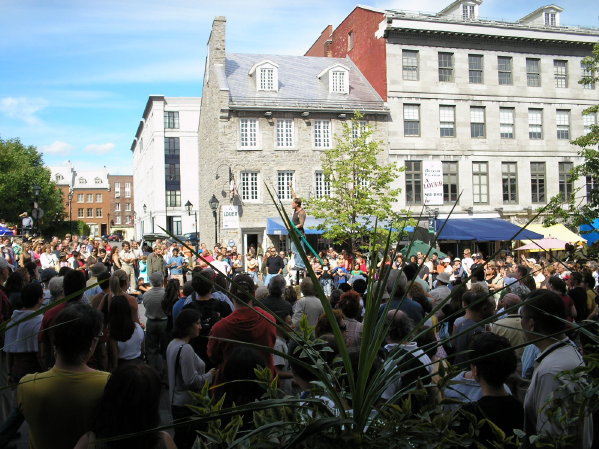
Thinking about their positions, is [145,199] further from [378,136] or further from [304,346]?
[304,346]

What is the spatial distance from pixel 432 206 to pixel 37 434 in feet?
100

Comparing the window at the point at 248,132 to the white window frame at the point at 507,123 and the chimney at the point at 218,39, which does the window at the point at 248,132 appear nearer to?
the chimney at the point at 218,39

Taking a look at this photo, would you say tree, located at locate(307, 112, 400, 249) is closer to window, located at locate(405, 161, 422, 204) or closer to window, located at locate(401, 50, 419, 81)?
window, located at locate(405, 161, 422, 204)

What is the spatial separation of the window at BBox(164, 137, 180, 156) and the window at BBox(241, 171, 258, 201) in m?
29.8

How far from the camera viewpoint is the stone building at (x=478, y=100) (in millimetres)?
34375

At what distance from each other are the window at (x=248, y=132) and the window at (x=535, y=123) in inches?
692

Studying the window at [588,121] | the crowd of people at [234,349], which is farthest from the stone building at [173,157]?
the crowd of people at [234,349]

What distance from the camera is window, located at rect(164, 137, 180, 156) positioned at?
61000 mm

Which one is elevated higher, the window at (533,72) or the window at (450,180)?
the window at (533,72)

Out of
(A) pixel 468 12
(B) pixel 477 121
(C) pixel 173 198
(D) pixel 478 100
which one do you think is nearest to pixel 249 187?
(B) pixel 477 121

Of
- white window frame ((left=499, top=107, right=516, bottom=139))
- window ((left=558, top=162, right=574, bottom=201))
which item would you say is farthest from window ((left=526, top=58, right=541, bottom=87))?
window ((left=558, top=162, right=574, bottom=201))

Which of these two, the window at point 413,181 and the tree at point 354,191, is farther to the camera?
the window at point 413,181

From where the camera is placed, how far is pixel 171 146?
61188mm

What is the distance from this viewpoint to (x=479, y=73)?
117 feet
